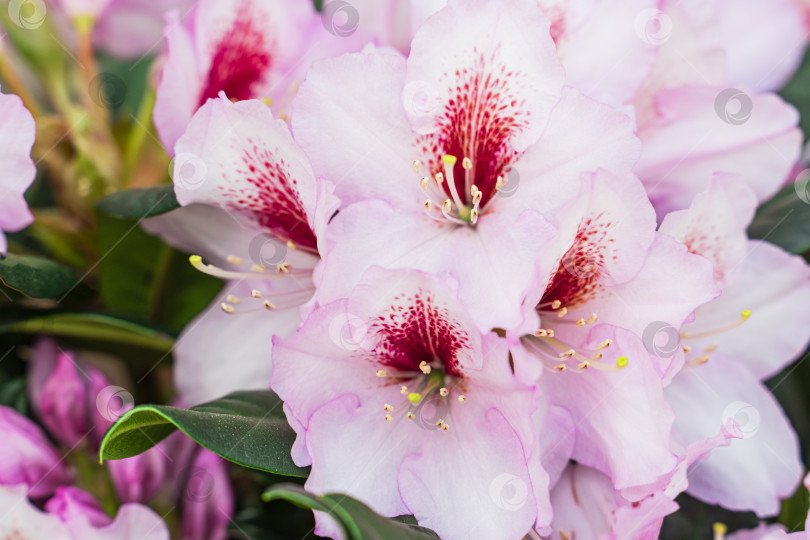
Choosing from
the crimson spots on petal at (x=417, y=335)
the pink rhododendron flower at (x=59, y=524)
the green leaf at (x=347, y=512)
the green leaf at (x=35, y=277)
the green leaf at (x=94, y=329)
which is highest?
the crimson spots on petal at (x=417, y=335)

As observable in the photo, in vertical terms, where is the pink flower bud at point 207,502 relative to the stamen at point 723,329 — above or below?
below

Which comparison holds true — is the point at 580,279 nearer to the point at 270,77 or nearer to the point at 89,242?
the point at 270,77

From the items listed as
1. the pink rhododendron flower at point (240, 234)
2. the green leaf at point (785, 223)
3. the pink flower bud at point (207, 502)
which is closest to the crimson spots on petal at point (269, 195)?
the pink rhododendron flower at point (240, 234)

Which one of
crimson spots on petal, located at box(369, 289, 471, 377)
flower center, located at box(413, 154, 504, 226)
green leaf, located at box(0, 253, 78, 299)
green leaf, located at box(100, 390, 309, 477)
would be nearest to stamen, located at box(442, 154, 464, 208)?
flower center, located at box(413, 154, 504, 226)

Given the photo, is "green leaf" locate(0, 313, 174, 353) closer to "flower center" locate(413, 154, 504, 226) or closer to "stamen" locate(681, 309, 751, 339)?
"flower center" locate(413, 154, 504, 226)

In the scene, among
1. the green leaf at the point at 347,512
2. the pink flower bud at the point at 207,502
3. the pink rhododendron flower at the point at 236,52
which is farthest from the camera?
the pink flower bud at the point at 207,502

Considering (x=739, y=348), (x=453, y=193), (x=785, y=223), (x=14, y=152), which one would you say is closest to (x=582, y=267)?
(x=453, y=193)

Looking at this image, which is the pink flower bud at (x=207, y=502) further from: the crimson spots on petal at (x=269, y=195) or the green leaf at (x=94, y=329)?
the crimson spots on petal at (x=269, y=195)

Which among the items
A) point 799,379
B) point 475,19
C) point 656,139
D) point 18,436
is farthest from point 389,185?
point 799,379

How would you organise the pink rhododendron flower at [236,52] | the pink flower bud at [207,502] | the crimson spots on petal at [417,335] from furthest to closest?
the pink flower bud at [207,502], the pink rhododendron flower at [236,52], the crimson spots on petal at [417,335]
